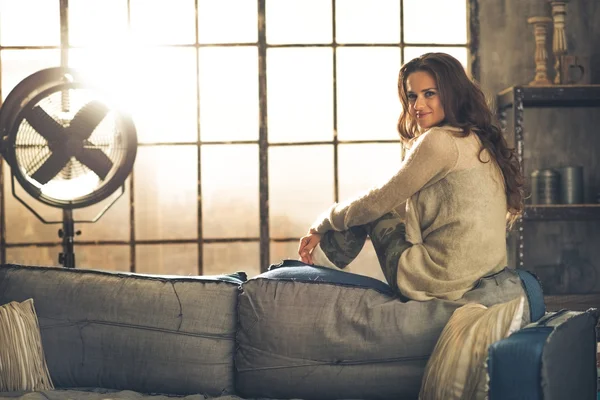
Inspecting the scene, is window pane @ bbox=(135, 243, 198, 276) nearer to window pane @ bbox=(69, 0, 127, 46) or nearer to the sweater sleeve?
window pane @ bbox=(69, 0, 127, 46)

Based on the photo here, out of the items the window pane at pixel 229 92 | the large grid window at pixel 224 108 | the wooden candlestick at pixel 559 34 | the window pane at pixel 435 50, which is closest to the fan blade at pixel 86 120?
the large grid window at pixel 224 108

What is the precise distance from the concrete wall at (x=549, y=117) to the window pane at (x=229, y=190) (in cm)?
139

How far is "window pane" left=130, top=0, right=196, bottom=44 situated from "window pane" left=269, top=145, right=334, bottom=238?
2.69 ft

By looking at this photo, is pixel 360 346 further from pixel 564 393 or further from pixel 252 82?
pixel 252 82

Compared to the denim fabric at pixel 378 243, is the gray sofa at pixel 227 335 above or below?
below

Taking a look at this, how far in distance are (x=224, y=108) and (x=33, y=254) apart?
4.40 feet

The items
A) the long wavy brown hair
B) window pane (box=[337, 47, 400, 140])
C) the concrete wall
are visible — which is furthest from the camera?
window pane (box=[337, 47, 400, 140])

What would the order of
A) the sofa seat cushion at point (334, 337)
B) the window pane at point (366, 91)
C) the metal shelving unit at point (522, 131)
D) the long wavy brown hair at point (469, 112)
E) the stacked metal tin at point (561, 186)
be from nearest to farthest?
the sofa seat cushion at point (334, 337) < the long wavy brown hair at point (469, 112) < the metal shelving unit at point (522, 131) < the stacked metal tin at point (561, 186) < the window pane at point (366, 91)

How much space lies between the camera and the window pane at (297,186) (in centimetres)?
472

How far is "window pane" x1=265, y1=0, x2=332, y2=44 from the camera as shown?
185 inches

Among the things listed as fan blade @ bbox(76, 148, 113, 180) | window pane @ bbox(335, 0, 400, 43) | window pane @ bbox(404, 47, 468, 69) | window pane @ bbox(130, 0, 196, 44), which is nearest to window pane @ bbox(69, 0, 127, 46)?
window pane @ bbox(130, 0, 196, 44)

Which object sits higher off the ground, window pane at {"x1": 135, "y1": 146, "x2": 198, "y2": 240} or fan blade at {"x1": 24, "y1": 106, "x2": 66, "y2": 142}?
fan blade at {"x1": 24, "y1": 106, "x2": 66, "y2": 142}

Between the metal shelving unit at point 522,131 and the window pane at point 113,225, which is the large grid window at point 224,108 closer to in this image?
the window pane at point 113,225

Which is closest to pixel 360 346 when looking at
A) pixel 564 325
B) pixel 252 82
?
pixel 564 325
